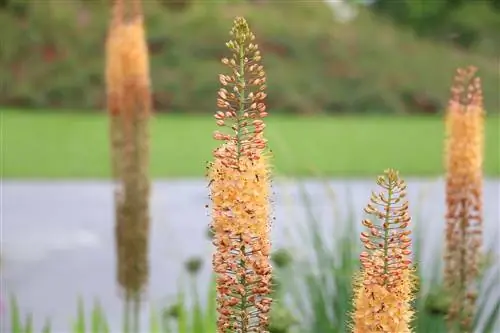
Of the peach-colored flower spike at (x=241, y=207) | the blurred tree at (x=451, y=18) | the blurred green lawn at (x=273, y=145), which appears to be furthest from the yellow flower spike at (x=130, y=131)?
the peach-colored flower spike at (x=241, y=207)

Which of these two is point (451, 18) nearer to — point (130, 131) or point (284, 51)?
point (284, 51)

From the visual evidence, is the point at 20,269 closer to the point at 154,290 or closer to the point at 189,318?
the point at 154,290

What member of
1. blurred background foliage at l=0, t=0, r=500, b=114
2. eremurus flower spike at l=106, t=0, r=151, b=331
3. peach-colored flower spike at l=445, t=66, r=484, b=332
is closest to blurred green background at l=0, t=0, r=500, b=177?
blurred background foliage at l=0, t=0, r=500, b=114

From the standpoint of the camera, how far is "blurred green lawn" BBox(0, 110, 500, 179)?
180 cm

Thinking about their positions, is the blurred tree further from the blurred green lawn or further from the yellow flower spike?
the yellow flower spike

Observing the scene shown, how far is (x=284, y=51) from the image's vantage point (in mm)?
1882

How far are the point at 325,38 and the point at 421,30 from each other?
203 mm

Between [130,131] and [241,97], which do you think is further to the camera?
[130,131]

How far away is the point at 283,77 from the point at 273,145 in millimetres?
179

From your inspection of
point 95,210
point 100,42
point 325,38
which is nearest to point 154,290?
point 95,210

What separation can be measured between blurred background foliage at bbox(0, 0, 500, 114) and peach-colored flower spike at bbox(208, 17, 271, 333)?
1.16m

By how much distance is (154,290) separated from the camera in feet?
6.11

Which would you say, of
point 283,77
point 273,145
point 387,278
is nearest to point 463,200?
point 387,278

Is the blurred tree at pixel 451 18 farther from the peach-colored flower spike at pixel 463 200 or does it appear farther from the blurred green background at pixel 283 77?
the peach-colored flower spike at pixel 463 200
